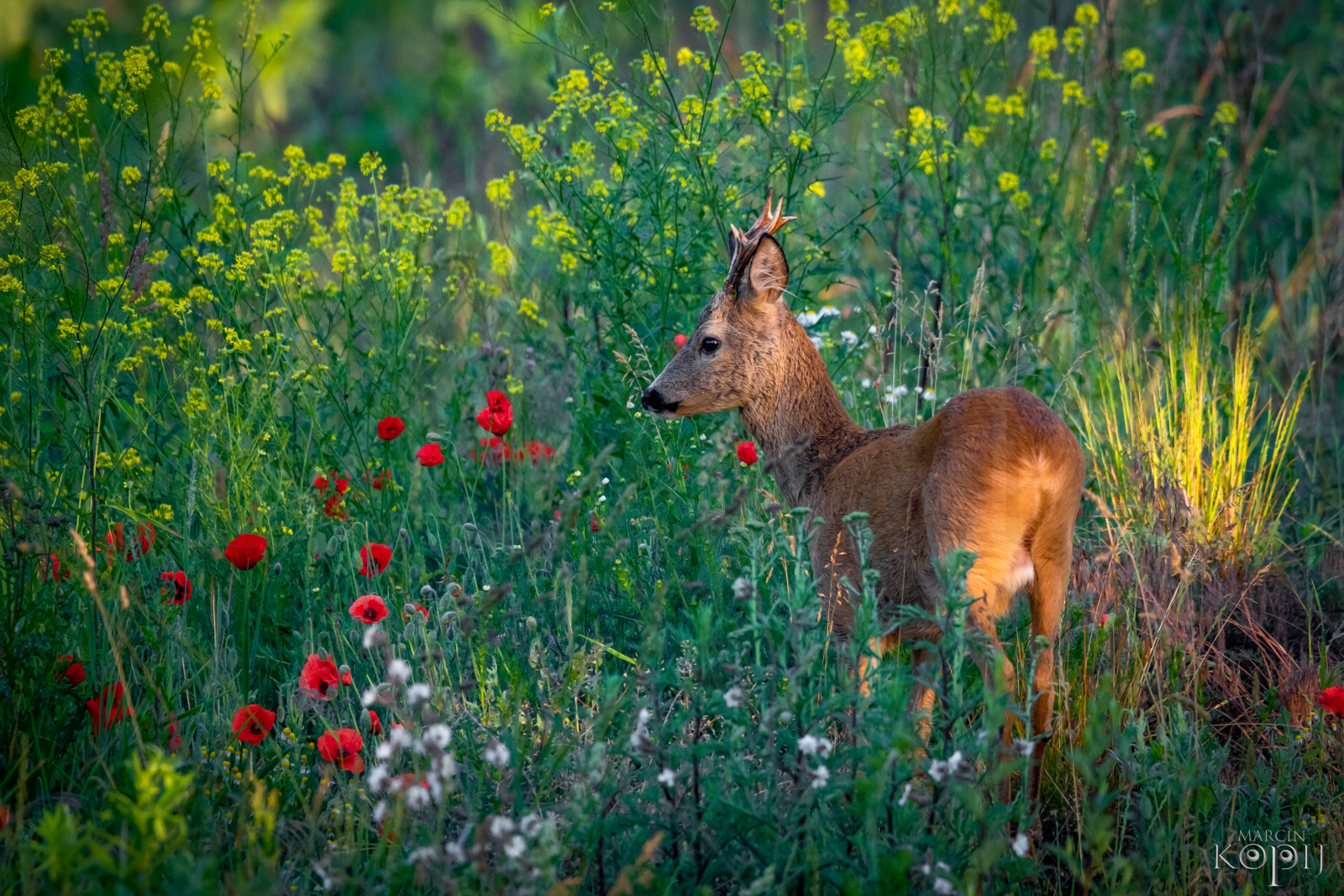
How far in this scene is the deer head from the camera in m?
4.19

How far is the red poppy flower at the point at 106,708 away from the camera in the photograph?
297 cm

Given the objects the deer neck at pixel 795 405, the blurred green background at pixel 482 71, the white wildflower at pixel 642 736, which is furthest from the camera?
the blurred green background at pixel 482 71

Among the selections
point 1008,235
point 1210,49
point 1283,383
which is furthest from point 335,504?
point 1210,49

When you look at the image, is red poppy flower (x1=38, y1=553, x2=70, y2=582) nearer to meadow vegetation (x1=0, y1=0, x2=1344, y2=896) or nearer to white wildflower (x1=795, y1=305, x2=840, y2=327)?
meadow vegetation (x1=0, y1=0, x2=1344, y2=896)

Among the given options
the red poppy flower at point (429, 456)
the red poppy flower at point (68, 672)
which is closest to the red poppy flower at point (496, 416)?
the red poppy flower at point (429, 456)

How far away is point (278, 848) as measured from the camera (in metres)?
2.39

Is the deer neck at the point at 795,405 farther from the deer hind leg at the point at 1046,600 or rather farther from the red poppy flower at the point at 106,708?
the red poppy flower at the point at 106,708

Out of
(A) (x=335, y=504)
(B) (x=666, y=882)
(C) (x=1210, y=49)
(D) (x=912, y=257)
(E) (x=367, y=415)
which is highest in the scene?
(C) (x=1210, y=49)

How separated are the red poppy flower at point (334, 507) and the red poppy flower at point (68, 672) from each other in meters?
1.20

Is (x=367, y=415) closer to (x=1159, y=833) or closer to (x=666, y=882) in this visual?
(x=666, y=882)

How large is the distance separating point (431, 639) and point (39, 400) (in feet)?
5.85

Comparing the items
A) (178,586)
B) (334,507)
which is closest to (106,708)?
(178,586)

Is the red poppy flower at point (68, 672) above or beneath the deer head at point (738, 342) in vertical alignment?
beneath

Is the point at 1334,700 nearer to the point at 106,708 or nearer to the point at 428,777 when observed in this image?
the point at 428,777
